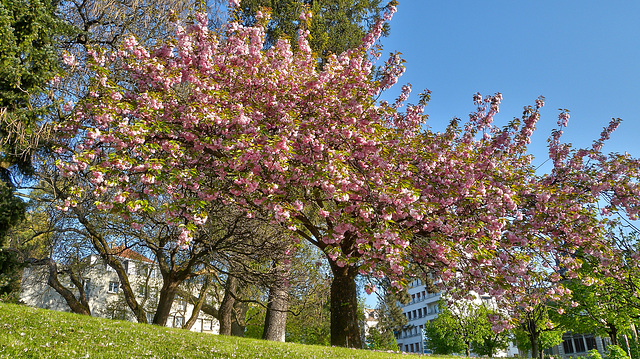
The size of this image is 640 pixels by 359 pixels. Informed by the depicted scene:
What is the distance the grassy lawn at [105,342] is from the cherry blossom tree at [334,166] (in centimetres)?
228

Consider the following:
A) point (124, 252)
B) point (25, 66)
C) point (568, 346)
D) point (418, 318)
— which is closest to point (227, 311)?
point (124, 252)

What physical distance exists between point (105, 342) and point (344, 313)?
244 inches

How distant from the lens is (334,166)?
24.5 feet

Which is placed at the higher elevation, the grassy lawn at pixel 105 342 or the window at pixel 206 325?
the grassy lawn at pixel 105 342

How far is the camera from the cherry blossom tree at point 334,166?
7578 mm

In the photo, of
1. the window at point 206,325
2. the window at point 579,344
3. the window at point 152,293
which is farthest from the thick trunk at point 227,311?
the window at point 579,344

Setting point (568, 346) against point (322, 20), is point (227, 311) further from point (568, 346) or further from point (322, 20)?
point (568, 346)

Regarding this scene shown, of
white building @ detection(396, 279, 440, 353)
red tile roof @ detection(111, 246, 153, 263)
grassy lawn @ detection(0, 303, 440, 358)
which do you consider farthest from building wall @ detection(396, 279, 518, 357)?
grassy lawn @ detection(0, 303, 440, 358)

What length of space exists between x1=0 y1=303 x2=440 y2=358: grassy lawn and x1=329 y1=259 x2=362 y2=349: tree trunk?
1.17 meters

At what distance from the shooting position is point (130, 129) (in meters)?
7.02

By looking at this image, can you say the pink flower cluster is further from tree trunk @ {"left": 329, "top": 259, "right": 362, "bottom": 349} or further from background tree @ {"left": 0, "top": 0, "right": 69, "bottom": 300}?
tree trunk @ {"left": 329, "top": 259, "right": 362, "bottom": 349}

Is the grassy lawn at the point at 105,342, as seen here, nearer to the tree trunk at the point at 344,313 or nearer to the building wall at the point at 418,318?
the tree trunk at the point at 344,313

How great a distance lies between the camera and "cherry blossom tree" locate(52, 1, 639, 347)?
758 cm

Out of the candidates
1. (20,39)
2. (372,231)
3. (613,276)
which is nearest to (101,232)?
(20,39)
